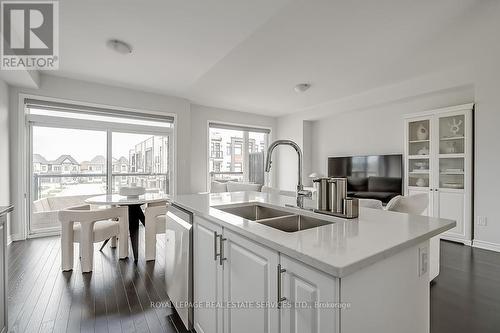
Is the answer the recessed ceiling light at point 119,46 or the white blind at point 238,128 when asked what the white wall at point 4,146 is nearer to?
the recessed ceiling light at point 119,46

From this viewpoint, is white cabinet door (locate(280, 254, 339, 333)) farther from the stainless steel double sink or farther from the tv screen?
the tv screen

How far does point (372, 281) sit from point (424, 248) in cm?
44

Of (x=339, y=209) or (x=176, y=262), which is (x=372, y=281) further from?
(x=176, y=262)

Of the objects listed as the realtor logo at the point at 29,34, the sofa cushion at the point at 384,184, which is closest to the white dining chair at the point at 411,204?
the sofa cushion at the point at 384,184

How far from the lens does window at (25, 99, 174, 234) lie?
3842 millimetres

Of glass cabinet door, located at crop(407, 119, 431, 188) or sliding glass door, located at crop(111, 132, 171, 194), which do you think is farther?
sliding glass door, located at crop(111, 132, 171, 194)

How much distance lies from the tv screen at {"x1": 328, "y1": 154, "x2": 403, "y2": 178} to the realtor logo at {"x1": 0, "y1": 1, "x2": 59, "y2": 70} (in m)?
5.15

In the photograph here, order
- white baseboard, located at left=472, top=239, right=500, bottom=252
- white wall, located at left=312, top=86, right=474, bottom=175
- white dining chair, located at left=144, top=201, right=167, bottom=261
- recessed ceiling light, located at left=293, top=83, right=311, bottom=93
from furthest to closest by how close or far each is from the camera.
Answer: recessed ceiling light, located at left=293, top=83, right=311, bottom=93
white wall, located at left=312, top=86, right=474, bottom=175
white baseboard, located at left=472, top=239, right=500, bottom=252
white dining chair, located at left=144, top=201, right=167, bottom=261

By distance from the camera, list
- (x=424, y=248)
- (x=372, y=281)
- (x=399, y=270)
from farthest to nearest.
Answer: (x=424, y=248) < (x=399, y=270) < (x=372, y=281)

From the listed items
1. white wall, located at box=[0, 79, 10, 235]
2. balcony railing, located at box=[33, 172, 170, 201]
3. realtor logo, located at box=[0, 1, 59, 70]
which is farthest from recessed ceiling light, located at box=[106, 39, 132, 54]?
balcony railing, located at box=[33, 172, 170, 201]

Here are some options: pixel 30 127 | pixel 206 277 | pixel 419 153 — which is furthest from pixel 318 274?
pixel 30 127

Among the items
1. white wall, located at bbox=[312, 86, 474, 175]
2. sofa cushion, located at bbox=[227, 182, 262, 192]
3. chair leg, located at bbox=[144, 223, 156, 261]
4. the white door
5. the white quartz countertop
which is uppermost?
white wall, located at bbox=[312, 86, 474, 175]

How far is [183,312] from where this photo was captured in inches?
65.9

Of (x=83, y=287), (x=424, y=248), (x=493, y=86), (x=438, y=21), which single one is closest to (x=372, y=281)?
(x=424, y=248)
